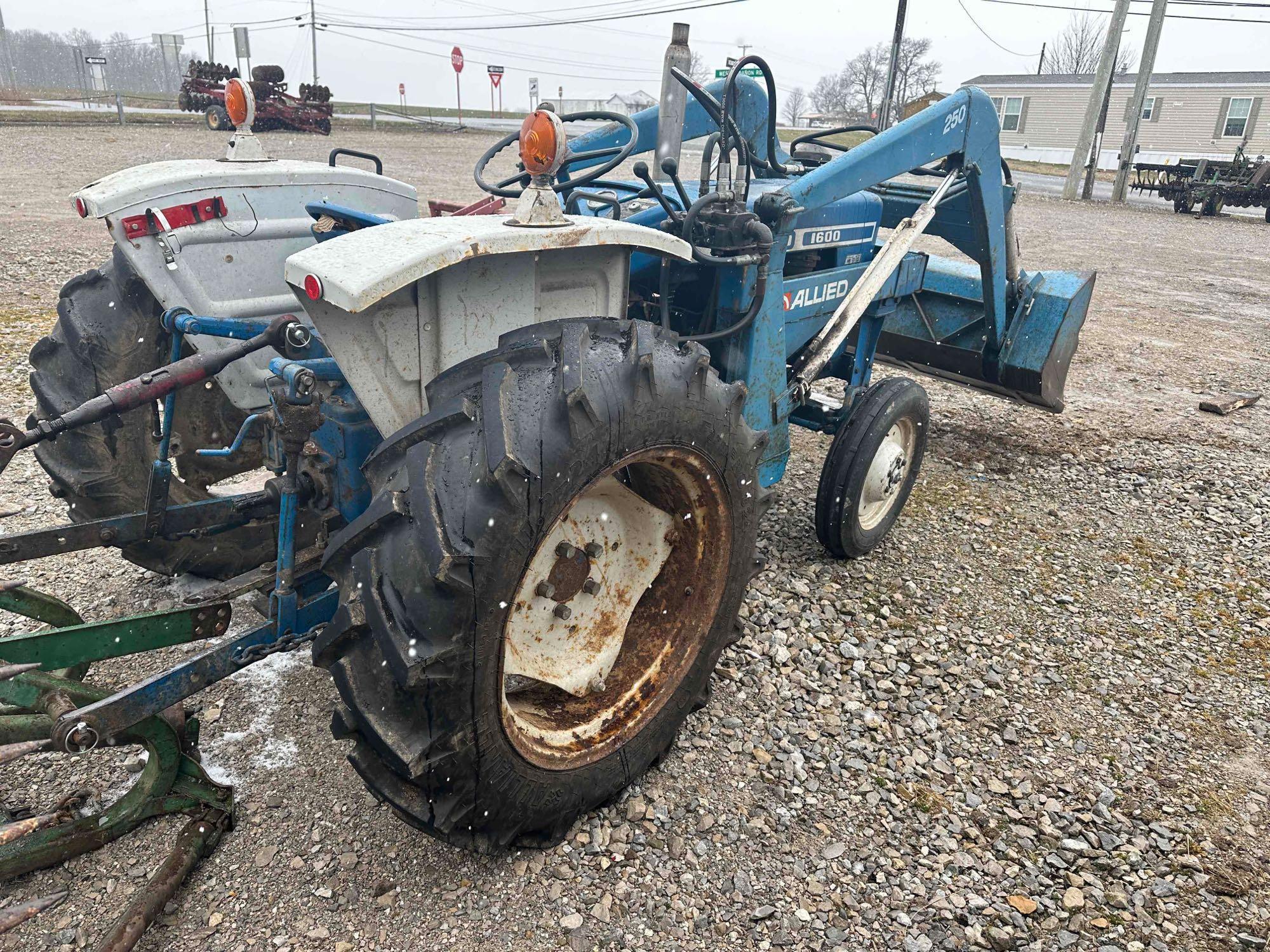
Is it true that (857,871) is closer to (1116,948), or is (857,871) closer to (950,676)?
(1116,948)

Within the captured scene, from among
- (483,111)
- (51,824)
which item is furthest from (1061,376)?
(483,111)

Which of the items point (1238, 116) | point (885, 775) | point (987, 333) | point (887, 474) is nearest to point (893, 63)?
point (987, 333)

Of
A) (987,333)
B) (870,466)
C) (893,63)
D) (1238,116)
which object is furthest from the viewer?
(1238,116)

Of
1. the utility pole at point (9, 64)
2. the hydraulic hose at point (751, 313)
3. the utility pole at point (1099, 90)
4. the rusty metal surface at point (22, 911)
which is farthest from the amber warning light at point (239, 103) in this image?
the utility pole at point (9, 64)

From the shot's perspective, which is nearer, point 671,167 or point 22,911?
point 22,911

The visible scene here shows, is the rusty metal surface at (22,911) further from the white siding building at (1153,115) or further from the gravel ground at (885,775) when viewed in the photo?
the white siding building at (1153,115)

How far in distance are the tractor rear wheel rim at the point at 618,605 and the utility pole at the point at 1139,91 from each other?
67.0 ft

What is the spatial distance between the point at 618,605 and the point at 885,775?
0.89m

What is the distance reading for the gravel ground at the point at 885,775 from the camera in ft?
6.44

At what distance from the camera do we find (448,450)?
1682 millimetres

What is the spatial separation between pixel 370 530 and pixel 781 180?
245 centimetres

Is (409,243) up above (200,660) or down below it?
above

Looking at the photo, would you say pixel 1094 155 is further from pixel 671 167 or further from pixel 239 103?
pixel 239 103

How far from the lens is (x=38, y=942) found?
1.82 metres
